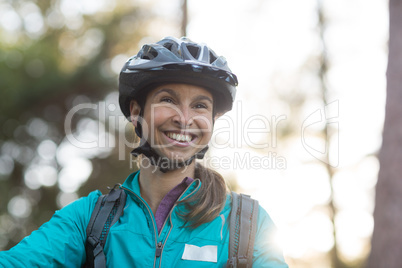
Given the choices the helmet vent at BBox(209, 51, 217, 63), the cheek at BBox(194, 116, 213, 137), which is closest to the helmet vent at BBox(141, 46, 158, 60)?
the helmet vent at BBox(209, 51, 217, 63)

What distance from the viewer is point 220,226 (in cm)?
242

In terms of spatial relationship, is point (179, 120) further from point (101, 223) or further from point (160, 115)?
point (101, 223)

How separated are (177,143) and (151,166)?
280 mm

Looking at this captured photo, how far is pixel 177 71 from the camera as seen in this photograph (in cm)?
274

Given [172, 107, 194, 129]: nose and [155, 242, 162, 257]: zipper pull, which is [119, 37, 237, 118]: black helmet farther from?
[155, 242, 162, 257]: zipper pull

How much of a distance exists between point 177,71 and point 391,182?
2586 mm

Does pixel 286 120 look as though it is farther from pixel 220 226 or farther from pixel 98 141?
pixel 220 226

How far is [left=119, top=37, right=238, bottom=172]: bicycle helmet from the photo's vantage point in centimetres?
275

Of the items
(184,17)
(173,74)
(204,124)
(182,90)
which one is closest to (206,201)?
(204,124)

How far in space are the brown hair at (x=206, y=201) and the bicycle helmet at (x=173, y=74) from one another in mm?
217

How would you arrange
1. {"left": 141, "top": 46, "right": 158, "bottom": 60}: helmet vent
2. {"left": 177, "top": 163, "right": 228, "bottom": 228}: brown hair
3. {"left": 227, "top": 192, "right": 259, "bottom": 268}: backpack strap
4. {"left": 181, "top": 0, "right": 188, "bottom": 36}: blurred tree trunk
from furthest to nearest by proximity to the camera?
{"left": 181, "top": 0, "right": 188, "bottom": 36}: blurred tree trunk < {"left": 141, "top": 46, "right": 158, "bottom": 60}: helmet vent < {"left": 177, "top": 163, "right": 228, "bottom": 228}: brown hair < {"left": 227, "top": 192, "right": 259, "bottom": 268}: backpack strap

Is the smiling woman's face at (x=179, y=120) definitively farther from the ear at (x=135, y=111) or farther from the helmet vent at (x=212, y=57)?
the helmet vent at (x=212, y=57)

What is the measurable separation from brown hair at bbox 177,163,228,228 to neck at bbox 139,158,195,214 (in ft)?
0.59

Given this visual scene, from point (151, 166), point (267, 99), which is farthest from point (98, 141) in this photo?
point (151, 166)
